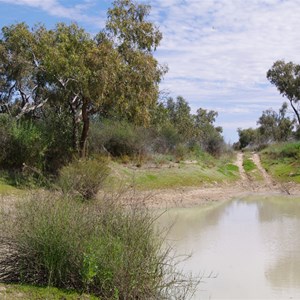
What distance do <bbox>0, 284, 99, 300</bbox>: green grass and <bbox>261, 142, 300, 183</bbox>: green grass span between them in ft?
87.8

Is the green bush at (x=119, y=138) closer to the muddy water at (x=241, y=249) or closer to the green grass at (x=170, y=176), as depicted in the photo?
the green grass at (x=170, y=176)

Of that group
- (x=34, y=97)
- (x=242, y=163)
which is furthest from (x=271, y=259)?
(x=242, y=163)

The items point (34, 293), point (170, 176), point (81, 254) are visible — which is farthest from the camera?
point (170, 176)

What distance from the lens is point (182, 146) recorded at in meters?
33.4

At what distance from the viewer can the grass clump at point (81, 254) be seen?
20.7 feet

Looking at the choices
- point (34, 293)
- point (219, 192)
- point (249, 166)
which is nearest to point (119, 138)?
point (219, 192)

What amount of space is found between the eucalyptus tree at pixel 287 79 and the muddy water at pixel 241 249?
30.8 metres

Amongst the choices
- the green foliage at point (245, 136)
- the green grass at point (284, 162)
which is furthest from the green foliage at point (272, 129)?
the green grass at point (284, 162)

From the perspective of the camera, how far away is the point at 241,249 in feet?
39.8

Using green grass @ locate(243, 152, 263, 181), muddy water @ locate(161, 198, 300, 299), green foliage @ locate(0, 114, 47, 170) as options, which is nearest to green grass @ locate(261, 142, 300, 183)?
green grass @ locate(243, 152, 263, 181)

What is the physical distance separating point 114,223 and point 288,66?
152 feet

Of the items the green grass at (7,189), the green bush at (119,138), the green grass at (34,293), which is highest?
the green bush at (119,138)

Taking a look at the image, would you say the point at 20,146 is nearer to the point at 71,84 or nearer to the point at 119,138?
the point at 71,84

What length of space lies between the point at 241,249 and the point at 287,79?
134ft
